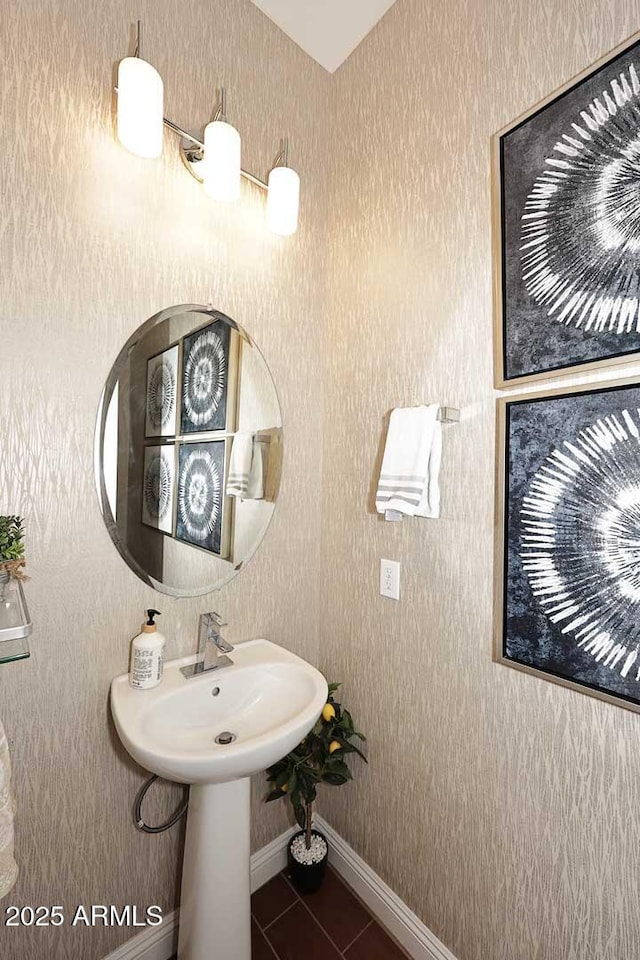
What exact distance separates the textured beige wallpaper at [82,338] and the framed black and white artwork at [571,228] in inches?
31.2

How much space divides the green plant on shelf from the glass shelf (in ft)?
0.11

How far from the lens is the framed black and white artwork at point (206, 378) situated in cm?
135

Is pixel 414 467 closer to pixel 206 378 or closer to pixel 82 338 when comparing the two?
pixel 206 378

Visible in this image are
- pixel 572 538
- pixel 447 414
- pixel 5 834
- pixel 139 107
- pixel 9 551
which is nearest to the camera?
pixel 5 834

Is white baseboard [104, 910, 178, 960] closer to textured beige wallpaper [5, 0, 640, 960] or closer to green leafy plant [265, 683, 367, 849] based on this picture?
textured beige wallpaper [5, 0, 640, 960]

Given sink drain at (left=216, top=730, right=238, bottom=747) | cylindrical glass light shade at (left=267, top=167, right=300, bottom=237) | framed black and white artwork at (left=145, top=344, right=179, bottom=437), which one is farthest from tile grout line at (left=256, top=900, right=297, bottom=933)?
cylindrical glass light shade at (left=267, top=167, right=300, bottom=237)

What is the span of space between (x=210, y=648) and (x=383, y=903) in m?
0.96

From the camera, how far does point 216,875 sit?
115 centimetres

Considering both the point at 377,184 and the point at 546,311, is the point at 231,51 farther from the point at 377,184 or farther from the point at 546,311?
the point at 546,311

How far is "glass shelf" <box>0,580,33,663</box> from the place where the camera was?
813 mm

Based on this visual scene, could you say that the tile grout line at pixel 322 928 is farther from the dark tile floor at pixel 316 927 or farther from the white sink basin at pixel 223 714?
the white sink basin at pixel 223 714

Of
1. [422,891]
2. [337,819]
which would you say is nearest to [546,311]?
[422,891]

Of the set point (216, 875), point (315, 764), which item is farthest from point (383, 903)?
point (216, 875)

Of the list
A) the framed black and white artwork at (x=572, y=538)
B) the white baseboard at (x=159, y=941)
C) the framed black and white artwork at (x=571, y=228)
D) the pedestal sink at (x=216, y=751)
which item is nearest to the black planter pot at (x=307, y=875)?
the white baseboard at (x=159, y=941)
